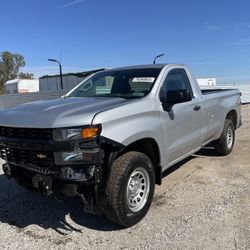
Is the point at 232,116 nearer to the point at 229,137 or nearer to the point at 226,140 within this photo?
the point at 229,137

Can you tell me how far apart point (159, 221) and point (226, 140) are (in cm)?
367

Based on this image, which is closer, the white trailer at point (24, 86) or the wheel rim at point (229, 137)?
the wheel rim at point (229, 137)

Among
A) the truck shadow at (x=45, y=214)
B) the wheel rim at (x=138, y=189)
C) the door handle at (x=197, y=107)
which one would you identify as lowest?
the truck shadow at (x=45, y=214)

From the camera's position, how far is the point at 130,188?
175 inches

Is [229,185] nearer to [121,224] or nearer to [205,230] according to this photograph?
[205,230]

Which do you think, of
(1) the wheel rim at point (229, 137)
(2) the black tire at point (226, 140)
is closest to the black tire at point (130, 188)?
(2) the black tire at point (226, 140)

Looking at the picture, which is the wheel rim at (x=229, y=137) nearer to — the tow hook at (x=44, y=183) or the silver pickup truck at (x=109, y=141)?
the silver pickup truck at (x=109, y=141)

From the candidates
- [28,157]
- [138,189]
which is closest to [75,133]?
[28,157]

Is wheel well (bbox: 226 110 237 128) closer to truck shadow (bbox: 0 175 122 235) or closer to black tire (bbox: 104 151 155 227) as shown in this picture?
black tire (bbox: 104 151 155 227)

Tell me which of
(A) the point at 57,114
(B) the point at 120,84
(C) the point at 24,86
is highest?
(B) the point at 120,84

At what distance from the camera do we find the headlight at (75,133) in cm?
384

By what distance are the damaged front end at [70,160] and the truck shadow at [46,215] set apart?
0.62m

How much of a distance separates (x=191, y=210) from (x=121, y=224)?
1.06 m

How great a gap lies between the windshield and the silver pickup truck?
0.7 inches
